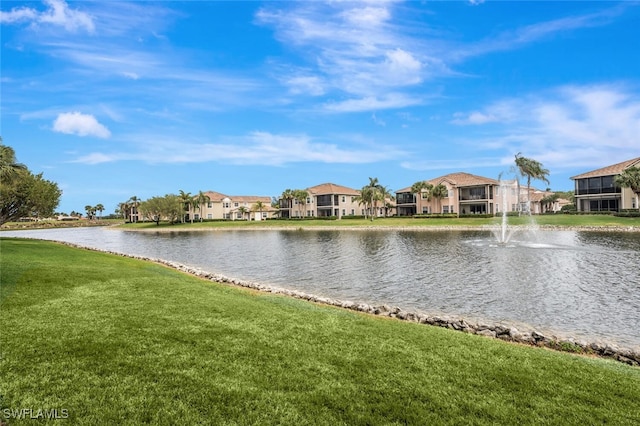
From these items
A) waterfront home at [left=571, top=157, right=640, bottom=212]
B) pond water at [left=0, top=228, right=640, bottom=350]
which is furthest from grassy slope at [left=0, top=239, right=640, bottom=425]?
waterfront home at [left=571, top=157, right=640, bottom=212]

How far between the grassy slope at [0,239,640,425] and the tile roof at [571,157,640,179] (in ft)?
260

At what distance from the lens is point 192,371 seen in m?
7.08

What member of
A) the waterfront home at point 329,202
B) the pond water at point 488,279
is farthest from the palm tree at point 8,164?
the waterfront home at point 329,202

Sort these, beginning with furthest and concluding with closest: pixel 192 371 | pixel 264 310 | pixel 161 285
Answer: pixel 161 285
pixel 264 310
pixel 192 371

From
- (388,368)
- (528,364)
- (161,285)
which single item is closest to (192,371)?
(388,368)

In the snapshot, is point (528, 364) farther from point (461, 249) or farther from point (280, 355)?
point (461, 249)

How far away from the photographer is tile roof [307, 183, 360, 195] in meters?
107

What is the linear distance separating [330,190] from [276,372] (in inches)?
3937

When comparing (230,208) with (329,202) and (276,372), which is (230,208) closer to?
(329,202)

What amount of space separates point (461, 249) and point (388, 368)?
33.0 meters

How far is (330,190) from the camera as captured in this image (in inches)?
4203

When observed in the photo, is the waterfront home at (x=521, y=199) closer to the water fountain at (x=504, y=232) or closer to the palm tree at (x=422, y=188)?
the water fountain at (x=504, y=232)

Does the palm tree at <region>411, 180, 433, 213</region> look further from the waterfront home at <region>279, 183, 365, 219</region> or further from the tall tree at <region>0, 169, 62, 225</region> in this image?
the tall tree at <region>0, 169, 62, 225</region>

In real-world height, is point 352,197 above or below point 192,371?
above
